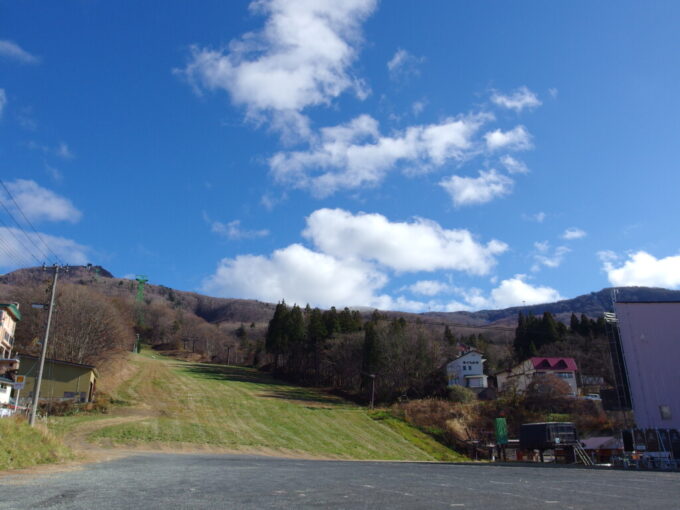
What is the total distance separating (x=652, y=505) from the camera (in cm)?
915

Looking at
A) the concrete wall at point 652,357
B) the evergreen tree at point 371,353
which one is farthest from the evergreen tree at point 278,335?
the concrete wall at point 652,357

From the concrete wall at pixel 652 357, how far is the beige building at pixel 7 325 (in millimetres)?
61865

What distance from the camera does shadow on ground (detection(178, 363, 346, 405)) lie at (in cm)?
6856

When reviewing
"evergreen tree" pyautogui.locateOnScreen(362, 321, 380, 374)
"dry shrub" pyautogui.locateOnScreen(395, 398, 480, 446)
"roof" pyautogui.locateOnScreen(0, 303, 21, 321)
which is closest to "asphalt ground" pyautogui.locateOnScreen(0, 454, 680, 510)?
"dry shrub" pyautogui.locateOnScreen(395, 398, 480, 446)

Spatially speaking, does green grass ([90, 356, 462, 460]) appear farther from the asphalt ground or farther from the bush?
the asphalt ground

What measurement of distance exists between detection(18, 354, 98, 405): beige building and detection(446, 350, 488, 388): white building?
54.1 m

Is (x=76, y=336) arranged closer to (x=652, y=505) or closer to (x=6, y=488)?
(x=6, y=488)

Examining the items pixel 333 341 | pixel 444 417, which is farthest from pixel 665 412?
pixel 333 341

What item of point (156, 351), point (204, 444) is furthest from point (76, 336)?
point (156, 351)

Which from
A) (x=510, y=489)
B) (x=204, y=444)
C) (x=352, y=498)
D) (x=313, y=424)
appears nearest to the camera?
(x=352, y=498)

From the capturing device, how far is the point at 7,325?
59.0 meters

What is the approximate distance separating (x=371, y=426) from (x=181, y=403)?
2153cm

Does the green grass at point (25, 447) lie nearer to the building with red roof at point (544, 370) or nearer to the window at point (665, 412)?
the window at point (665, 412)

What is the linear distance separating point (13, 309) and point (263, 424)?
34.8 m
